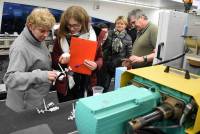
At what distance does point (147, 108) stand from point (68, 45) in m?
1.07

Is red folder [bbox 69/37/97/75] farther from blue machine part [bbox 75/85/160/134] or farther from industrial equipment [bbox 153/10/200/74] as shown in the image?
blue machine part [bbox 75/85/160/134]

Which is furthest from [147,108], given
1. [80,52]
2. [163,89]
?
[80,52]

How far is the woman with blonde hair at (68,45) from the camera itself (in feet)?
5.18

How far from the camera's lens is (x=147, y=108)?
68 centimetres

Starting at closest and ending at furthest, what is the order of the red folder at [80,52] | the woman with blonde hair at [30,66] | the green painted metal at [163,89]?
the green painted metal at [163,89] → the woman with blonde hair at [30,66] → the red folder at [80,52]

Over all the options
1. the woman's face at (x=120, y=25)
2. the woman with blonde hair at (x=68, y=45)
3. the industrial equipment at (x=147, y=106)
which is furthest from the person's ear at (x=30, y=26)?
the woman's face at (x=120, y=25)

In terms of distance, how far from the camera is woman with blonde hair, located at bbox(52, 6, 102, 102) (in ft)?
5.18

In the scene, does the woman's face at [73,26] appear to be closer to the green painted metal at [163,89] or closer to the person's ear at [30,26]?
the person's ear at [30,26]

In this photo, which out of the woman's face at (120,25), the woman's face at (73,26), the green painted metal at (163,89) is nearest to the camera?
the green painted metal at (163,89)

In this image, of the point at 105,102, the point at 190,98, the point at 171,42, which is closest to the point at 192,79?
the point at 190,98

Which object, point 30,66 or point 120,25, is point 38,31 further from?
point 120,25

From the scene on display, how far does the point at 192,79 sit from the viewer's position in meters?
0.80

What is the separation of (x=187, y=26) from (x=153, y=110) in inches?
28.1

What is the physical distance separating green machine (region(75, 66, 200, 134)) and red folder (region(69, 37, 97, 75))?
701mm
